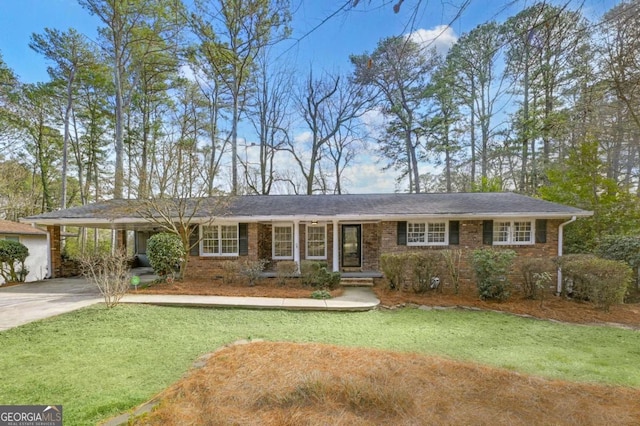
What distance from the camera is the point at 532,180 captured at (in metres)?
16.0

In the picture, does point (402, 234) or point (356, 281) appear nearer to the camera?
point (356, 281)

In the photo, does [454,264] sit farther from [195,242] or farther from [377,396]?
[195,242]

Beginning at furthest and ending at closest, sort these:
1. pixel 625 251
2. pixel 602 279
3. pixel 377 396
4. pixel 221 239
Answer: pixel 221 239
pixel 625 251
pixel 602 279
pixel 377 396

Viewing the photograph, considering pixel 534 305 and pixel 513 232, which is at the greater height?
Result: pixel 513 232

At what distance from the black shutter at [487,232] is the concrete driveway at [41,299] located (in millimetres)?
11619

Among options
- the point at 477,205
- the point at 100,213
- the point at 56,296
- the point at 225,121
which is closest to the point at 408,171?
the point at 477,205

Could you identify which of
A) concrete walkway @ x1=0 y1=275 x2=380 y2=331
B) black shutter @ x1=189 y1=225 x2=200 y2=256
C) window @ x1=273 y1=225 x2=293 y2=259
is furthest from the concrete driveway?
window @ x1=273 y1=225 x2=293 y2=259

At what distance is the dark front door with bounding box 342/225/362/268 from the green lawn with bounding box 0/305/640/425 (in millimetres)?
4742

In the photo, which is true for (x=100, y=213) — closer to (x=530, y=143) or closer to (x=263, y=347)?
(x=263, y=347)

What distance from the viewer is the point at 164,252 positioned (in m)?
9.20

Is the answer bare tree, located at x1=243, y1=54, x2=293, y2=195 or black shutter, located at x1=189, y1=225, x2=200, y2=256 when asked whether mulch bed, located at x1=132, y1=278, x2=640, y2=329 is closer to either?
black shutter, located at x1=189, y1=225, x2=200, y2=256

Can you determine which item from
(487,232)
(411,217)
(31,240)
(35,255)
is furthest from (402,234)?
(35,255)

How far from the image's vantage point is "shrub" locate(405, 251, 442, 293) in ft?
26.0

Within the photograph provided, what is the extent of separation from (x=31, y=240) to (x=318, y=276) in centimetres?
1697
